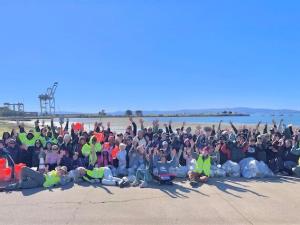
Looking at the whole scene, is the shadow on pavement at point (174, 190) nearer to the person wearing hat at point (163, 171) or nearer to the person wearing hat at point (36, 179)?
the person wearing hat at point (163, 171)

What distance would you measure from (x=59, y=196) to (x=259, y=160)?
6780 mm

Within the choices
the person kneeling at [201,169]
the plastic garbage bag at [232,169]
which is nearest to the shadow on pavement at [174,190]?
the person kneeling at [201,169]

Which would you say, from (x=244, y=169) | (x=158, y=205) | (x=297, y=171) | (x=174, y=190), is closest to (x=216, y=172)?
(x=244, y=169)

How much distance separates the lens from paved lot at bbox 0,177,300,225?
24.6ft

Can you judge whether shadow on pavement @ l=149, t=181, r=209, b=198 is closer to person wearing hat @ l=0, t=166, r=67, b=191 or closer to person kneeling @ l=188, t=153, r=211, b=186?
person kneeling @ l=188, t=153, r=211, b=186

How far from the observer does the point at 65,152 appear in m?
11.9

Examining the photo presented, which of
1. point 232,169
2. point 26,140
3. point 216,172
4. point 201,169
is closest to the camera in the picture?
point 201,169

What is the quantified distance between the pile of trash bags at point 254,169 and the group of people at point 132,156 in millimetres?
412

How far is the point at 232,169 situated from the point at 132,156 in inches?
125

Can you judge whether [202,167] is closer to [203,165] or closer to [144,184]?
[203,165]

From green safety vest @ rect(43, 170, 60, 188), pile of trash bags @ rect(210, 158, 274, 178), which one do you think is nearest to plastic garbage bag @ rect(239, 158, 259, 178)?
pile of trash bags @ rect(210, 158, 274, 178)

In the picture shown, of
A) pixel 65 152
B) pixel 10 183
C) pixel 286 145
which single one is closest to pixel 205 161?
pixel 286 145

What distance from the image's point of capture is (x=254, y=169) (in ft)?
39.7

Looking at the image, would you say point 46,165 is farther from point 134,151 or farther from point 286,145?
point 286,145
